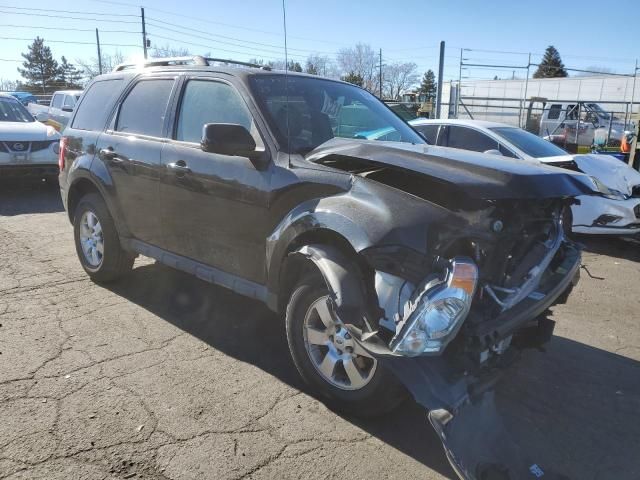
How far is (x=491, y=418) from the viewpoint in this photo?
277 centimetres

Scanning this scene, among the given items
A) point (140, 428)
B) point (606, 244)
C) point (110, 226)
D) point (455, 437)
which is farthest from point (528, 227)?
point (606, 244)

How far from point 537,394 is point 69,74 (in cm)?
7410

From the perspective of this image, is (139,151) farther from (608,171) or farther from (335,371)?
(608,171)

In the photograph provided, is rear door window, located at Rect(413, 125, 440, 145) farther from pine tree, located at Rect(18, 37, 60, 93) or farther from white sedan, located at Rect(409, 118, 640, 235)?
pine tree, located at Rect(18, 37, 60, 93)

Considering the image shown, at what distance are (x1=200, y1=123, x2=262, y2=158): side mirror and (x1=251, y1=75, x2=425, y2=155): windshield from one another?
23 cm

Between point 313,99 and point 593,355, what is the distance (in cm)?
289

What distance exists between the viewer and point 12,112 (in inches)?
425

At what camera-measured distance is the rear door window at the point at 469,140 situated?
25.3 ft

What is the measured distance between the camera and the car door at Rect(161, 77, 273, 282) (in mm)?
3688

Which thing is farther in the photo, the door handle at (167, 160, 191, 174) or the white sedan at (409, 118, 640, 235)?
the white sedan at (409, 118, 640, 235)

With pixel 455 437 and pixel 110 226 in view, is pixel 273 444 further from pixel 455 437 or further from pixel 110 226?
pixel 110 226

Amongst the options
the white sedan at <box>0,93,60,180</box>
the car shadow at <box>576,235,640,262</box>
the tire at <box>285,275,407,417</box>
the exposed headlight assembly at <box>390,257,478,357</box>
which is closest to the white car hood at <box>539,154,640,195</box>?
the car shadow at <box>576,235,640,262</box>

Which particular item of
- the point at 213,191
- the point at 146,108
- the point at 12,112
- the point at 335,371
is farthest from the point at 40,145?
the point at 335,371

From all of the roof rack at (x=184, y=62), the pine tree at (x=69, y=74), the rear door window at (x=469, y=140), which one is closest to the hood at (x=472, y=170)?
the roof rack at (x=184, y=62)
